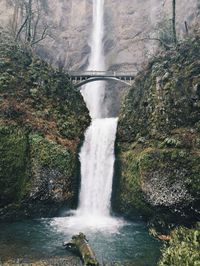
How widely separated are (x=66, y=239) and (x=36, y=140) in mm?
7920

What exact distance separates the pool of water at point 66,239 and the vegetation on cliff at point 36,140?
70.9 inches

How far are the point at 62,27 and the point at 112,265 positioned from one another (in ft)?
181

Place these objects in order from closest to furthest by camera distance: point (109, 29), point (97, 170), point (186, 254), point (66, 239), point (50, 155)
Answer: point (186, 254) < point (66, 239) < point (50, 155) < point (97, 170) < point (109, 29)

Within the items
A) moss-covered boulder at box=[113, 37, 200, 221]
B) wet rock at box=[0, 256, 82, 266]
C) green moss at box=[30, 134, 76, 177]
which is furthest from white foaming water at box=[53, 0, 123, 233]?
wet rock at box=[0, 256, 82, 266]

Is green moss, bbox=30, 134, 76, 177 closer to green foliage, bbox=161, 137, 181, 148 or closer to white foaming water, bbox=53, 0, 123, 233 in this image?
white foaming water, bbox=53, 0, 123, 233

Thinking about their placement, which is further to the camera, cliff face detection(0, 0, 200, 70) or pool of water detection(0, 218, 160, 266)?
cliff face detection(0, 0, 200, 70)

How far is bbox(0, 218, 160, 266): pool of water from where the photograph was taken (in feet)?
53.4

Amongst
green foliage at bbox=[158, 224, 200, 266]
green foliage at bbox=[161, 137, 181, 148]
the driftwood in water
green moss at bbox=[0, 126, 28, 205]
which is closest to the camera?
green foliage at bbox=[158, 224, 200, 266]

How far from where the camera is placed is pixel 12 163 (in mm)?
22547

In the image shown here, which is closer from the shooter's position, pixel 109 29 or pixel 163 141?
pixel 163 141

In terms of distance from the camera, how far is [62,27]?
63.2 metres

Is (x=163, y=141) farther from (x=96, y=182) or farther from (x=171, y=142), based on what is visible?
(x=96, y=182)

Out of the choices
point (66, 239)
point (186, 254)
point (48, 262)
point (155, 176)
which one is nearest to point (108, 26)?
point (155, 176)

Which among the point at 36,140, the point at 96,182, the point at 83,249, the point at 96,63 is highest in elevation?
the point at 96,63
